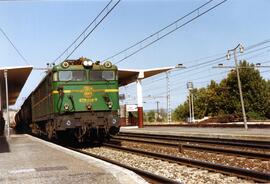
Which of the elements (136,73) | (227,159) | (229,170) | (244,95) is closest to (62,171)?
(229,170)

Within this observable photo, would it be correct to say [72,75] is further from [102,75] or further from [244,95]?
[244,95]

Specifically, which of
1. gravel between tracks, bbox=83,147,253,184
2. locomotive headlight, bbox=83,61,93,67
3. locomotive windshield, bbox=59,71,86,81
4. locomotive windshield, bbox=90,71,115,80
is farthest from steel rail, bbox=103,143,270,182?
locomotive headlight, bbox=83,61,93,67

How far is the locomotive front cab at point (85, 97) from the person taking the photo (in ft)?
58.2

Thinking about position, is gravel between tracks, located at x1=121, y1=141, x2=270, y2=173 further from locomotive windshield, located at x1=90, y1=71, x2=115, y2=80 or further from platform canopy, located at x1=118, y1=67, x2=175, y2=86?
platform canopy, located at x1=118, y1=67, x2=175, y2=86

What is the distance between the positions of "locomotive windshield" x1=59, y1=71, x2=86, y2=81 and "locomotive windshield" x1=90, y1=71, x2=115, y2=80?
15.1 inches

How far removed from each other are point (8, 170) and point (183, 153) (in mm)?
6652

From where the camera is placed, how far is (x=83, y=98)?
1811cm

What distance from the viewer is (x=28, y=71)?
3338 centimetres

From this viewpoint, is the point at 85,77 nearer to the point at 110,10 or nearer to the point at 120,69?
the point at 110,10

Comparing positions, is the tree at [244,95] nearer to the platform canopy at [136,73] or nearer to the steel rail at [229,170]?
the platform canopy at [136,73]

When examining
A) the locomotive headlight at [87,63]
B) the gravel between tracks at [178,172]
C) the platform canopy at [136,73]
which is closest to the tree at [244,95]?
the platform canopy at [136,73]

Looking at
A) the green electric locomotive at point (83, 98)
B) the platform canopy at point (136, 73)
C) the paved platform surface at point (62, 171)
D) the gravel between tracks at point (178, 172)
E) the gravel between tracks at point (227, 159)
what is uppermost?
the platform canopy at point (136, 73)

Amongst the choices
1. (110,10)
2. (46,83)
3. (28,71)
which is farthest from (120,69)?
(110,10)

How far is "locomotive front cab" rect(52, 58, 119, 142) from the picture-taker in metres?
17.7
